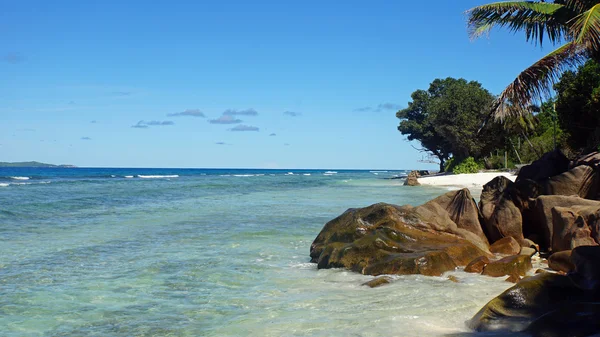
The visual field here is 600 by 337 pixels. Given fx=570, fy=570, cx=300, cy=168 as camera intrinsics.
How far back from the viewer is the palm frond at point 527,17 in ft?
44.6

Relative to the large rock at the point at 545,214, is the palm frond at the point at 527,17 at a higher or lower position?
higher

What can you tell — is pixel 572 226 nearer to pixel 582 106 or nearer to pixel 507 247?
pixel 507 247

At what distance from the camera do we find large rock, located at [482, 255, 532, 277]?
377 inches

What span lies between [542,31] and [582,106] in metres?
15.1

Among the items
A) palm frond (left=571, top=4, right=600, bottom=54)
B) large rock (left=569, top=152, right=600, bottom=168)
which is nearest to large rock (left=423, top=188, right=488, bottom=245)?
large rock (left=569, top=152, right=600, bottom=168)

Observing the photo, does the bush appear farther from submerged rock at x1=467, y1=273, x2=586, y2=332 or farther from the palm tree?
submerged rock at x1=467, y1=273, x2=586, y2=332

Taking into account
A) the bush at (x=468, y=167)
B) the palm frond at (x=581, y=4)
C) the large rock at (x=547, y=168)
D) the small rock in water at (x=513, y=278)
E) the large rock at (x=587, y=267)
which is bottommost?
the small rock in water at (x=513, y=278)

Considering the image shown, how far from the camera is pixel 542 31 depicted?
14.2 metres

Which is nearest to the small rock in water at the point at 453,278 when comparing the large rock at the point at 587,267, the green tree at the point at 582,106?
the large rock at the point at 587,267

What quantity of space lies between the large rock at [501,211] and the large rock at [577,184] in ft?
3.30

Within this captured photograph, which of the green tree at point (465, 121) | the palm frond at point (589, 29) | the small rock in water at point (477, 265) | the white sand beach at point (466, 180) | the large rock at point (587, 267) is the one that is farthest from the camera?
the green tree at point (465, 121)

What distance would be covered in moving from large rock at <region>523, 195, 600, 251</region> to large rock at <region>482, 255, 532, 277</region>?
7.69 ft

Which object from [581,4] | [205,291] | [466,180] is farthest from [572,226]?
[466,180]

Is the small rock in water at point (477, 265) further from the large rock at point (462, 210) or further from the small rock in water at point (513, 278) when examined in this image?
the large rock at point (462, 210)
